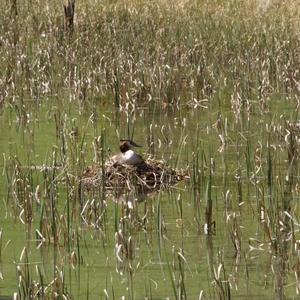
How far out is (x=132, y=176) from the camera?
9.57 m

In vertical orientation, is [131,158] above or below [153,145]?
above

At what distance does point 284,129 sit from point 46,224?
Result: 384cm

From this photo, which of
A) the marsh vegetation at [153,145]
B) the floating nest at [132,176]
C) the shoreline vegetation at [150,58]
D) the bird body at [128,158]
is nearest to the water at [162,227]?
the marsh vegetation at [153,145]

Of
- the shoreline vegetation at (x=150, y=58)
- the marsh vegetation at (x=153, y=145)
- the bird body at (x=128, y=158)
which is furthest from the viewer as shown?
the shoreline vegetation at (x=150, y=58)

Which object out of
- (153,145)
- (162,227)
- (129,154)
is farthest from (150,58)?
(162,227)

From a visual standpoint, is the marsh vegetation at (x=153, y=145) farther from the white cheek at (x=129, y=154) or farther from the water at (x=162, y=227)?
the white cheek at (x=129, y=154)

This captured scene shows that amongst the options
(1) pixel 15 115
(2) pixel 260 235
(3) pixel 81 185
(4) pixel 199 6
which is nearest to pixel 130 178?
(3) pixel 81 185

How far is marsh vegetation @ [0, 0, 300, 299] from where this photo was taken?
707cm

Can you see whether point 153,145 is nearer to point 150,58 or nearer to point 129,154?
point 129,154

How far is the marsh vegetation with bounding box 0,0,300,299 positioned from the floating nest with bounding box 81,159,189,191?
9 cm

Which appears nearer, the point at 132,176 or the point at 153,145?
the point at 132,176

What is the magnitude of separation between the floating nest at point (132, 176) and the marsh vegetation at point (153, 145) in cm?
9

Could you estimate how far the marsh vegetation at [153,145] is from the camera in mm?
7066

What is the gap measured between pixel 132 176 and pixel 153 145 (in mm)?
1493
